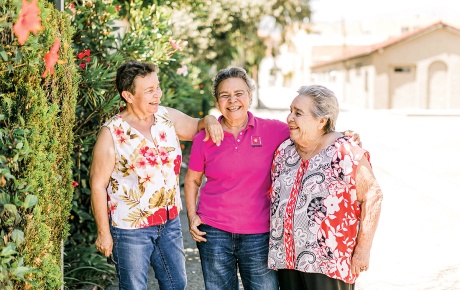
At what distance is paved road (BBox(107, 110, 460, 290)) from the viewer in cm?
549

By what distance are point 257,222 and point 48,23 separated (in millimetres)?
1549

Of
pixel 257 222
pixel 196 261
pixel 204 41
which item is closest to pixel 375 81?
pixel 204 41

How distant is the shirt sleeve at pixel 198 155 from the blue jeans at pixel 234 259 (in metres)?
0.35

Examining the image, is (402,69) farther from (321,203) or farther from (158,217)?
(321,203)

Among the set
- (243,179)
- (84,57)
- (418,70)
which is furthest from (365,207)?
(418,70)

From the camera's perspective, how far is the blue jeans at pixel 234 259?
3273 mm

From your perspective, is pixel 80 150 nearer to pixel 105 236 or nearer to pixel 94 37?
pixel 94 37

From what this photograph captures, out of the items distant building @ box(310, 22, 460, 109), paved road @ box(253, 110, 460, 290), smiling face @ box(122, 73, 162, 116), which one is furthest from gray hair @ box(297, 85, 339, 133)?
distant building @ box(310, 22, 460, 109)

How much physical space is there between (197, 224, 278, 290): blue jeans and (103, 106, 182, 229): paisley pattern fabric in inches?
12.8

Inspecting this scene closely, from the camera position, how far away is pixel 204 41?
22.6 meters

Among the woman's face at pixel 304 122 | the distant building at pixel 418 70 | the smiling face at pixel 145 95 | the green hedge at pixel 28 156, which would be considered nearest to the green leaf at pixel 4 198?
the green hedge at pixel 28 156

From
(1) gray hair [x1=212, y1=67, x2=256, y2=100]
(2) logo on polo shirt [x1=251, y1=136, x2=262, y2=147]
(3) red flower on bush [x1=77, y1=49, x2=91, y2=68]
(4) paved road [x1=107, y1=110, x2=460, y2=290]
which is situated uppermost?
(3) red flower on bush [x1=77, y1=49, x2=91, y2=68]

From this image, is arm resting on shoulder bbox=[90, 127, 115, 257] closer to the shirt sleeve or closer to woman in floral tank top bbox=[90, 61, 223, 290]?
woman in floral tank top bbox=[90, 61, 223, 290]

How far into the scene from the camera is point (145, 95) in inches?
129
